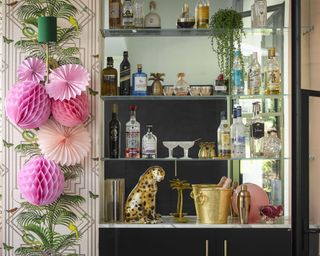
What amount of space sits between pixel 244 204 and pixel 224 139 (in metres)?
0.49

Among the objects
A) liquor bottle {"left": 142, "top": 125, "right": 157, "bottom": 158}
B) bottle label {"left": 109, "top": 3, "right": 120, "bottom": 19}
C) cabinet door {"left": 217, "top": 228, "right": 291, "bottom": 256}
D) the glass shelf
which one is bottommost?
cabinet door {"left": 217, "top": 228, "right": 291, "bottom": 256}

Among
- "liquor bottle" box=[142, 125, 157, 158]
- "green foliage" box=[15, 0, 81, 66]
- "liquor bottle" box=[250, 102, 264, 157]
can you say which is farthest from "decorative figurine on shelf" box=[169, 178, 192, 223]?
"green foliage" box=[15, 0, 81, 66]

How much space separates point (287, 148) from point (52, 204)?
168 cm

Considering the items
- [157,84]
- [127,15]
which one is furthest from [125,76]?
[127,15]

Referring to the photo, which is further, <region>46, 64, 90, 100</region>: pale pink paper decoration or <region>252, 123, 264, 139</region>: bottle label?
<region>252, 123, 264, 139</region>: bottle label

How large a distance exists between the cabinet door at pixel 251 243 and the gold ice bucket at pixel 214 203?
4.6 inches

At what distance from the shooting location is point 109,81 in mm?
4598

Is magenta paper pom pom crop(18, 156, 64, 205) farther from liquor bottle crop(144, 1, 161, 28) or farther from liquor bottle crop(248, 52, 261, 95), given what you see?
liquor bottle crop(248, 52, 261, 95)

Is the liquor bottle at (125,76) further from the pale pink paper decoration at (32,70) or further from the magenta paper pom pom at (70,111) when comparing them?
the pale pink paper decoration at (32,70)

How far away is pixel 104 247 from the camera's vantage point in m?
4.40

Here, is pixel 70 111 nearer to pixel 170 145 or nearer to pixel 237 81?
pixel 170 145

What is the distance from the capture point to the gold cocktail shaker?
4.44 meters

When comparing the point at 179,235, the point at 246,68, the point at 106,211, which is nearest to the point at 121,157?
the point at 106,211

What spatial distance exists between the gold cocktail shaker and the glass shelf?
1.12 metres
